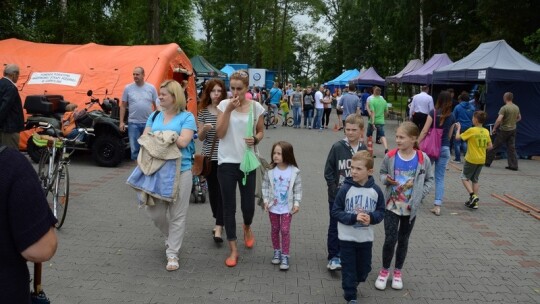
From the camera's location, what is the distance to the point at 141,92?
8516 mm

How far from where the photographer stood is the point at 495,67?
13406 millimetres

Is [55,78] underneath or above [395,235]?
above

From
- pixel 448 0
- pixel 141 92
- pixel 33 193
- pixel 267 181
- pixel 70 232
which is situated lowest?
pixel 70 232

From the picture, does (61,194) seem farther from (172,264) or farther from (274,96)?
(274,96)

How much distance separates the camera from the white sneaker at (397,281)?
14.7ft

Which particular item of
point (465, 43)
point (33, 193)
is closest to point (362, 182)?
point (33, 193)

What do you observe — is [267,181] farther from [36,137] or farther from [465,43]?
[465,43]

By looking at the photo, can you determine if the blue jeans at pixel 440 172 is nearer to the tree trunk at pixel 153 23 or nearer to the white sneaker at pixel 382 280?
the white sneaker at pixel 382 280

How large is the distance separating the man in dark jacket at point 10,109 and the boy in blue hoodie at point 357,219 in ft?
16.1

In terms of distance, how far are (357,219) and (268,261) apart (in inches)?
59.4

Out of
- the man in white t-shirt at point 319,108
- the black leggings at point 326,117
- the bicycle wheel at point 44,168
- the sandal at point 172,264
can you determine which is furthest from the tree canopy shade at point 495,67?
the bicycle wheel at point 44,168

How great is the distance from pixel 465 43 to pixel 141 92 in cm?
2495

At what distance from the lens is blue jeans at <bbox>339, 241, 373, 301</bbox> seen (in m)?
3.97

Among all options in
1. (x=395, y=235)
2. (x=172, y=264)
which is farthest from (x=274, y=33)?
(x=395, y=235)
